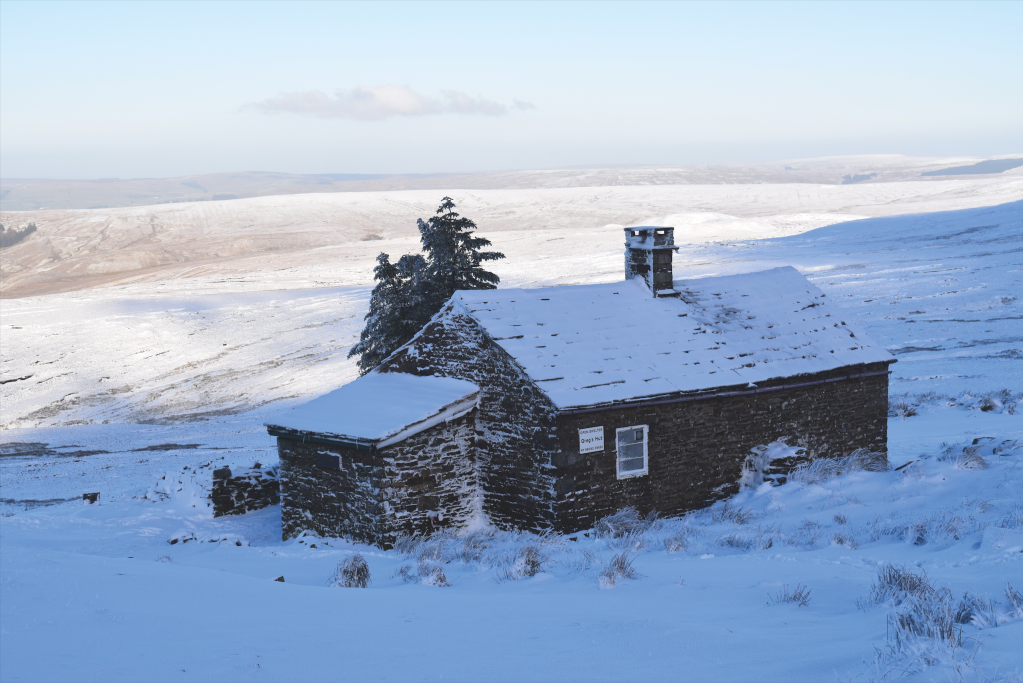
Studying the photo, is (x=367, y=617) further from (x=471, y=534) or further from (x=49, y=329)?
(x=49, y=329)

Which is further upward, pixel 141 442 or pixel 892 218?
pixel 892 218

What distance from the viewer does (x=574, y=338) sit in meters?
16.0

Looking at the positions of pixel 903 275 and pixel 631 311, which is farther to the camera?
pixel 903 275

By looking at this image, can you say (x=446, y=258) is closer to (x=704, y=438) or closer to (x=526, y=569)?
(x=704, y=438)

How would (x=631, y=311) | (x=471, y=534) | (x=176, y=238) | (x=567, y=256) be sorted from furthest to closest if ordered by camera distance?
(x=176, y=238) < (x=567, y=256) < (x=631, y=311) < (x=471, y=534)

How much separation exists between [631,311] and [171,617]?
1248 cm

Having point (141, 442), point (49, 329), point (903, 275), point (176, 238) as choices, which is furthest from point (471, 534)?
point (176, 238)

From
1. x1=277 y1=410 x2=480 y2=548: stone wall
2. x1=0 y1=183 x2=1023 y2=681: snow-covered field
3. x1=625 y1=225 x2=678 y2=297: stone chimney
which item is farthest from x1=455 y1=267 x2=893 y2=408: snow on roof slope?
x1=0 y1=183 x2=1023 y2=681: snow-covered field

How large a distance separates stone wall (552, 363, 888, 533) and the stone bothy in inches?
1.2

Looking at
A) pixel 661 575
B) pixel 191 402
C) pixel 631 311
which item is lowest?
pixel 191 402

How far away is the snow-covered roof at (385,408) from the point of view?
14234mm

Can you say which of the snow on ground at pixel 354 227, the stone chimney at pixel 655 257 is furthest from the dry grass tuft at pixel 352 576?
the snow on ground at pixel 354 227

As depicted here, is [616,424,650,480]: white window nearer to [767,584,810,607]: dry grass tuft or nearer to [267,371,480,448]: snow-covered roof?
[267,371,480,448]: snow-covered roof

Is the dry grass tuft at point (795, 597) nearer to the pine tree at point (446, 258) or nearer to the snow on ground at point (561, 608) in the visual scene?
the snow on ground at point (561, 608)
